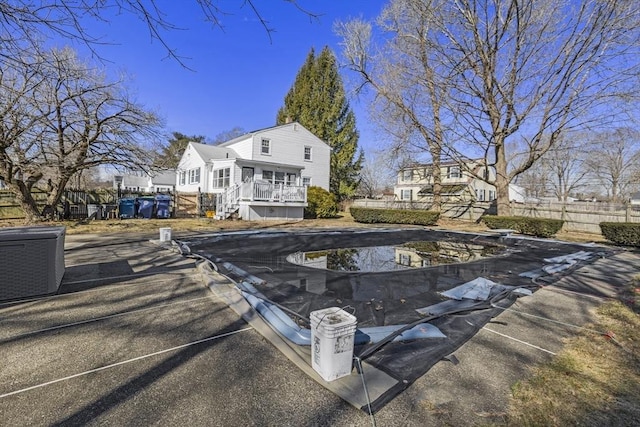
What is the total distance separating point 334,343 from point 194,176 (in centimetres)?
2186

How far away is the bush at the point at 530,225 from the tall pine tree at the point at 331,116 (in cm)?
1606

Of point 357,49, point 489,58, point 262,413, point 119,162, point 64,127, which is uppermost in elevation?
point 357,49

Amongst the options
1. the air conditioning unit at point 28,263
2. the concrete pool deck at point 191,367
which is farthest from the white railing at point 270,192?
the air conditioning unit at point 28,263

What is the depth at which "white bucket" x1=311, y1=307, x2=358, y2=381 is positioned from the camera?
80.2 inches

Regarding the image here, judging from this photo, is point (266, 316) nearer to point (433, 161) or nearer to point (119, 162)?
point (119, 162)

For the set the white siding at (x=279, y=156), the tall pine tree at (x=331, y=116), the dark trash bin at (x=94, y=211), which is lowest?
the dark trash bin at (x=94, y=211)

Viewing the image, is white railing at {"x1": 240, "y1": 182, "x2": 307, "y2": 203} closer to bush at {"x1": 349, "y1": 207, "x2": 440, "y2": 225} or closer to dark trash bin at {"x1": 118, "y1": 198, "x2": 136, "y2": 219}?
Answer: bush at {"x1": 349, "y1": 207, "x2": 440, "y2": 225}

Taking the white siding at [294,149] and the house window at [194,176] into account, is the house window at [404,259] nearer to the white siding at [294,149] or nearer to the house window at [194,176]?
the white siding at [294,149]

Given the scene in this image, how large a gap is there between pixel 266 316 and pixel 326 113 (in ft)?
93.5

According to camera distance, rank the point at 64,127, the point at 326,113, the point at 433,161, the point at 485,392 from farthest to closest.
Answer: the point at 326,113
the point at 433,161
the point at 64,127
the point at 485,392

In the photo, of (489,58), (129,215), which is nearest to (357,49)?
(489,58)

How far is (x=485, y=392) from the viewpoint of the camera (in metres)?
2.05

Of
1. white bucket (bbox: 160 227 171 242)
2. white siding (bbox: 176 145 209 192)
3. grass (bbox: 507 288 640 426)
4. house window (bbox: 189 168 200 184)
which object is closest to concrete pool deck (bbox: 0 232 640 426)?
grass (bbox: 507 288 640 426)

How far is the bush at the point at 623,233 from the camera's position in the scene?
967cm
